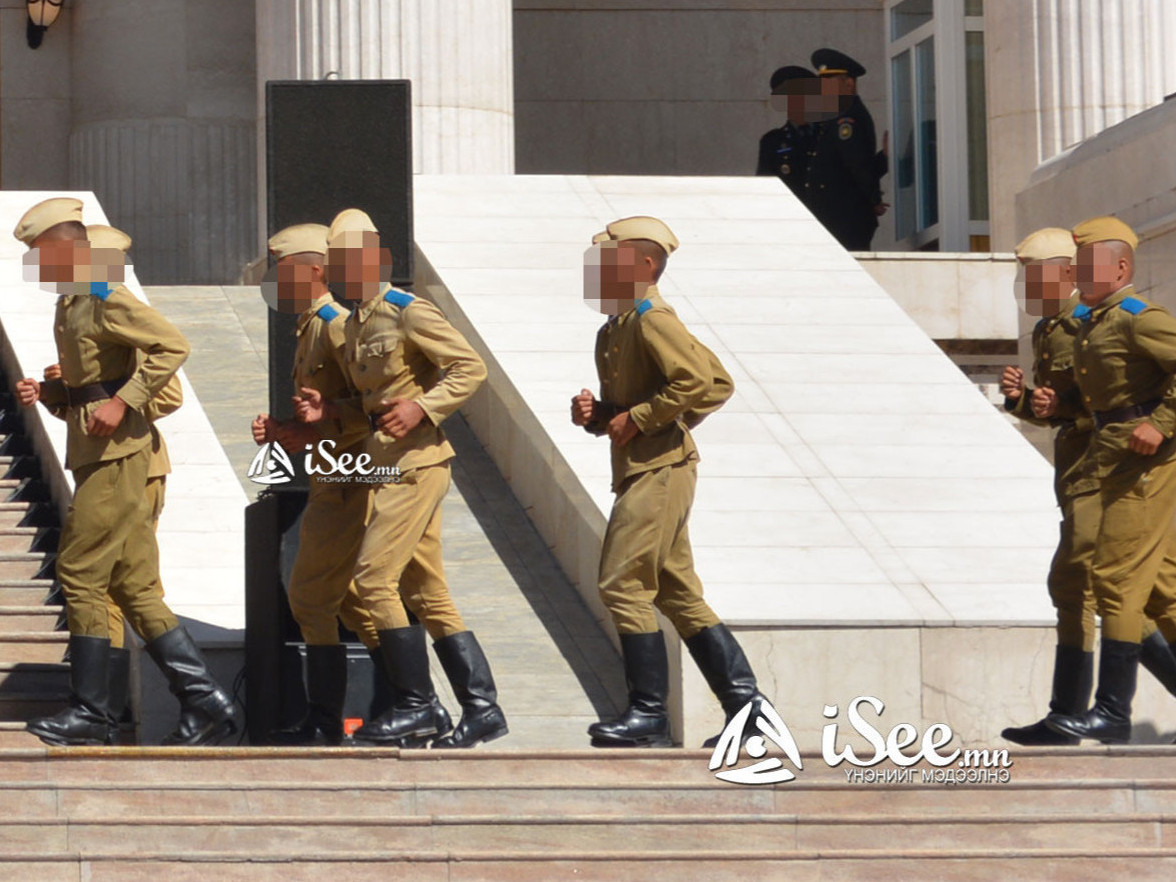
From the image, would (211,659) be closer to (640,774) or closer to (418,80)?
(640,774)

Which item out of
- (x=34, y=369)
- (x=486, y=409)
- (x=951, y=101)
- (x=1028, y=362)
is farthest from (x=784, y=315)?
(x=951, y=101)

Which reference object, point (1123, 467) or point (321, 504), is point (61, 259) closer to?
point (321, 504)

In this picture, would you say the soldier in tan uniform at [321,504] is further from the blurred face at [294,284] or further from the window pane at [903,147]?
the window pane at [903,147]

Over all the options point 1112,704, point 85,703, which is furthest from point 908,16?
point 85,703

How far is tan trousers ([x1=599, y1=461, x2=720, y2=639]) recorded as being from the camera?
8.53 meters

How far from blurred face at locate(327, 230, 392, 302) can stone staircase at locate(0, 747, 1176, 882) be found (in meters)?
1.62

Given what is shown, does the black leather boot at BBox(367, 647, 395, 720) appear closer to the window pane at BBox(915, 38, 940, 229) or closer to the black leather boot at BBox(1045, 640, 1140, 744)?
the black leather boot at BBox(1045, 640, 1140, 744)

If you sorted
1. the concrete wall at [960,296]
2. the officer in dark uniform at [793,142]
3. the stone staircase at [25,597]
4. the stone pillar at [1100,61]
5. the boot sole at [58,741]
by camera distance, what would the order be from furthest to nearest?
the officer in dark uniform at [793,142] < the stone pillar at [1100,61] < the concrete wall at [960,296] < the stone staircase at [25,597] < the boot sole at [58,741]

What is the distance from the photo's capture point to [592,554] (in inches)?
417

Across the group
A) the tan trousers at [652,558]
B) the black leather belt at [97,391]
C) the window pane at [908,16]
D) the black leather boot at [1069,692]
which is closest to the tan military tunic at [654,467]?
the tan trousers at [652,558]

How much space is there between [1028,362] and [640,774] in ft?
23.6

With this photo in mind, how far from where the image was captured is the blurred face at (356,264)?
8656mm

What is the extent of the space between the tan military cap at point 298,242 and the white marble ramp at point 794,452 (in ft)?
6.69

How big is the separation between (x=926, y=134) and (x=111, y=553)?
38.2ft
